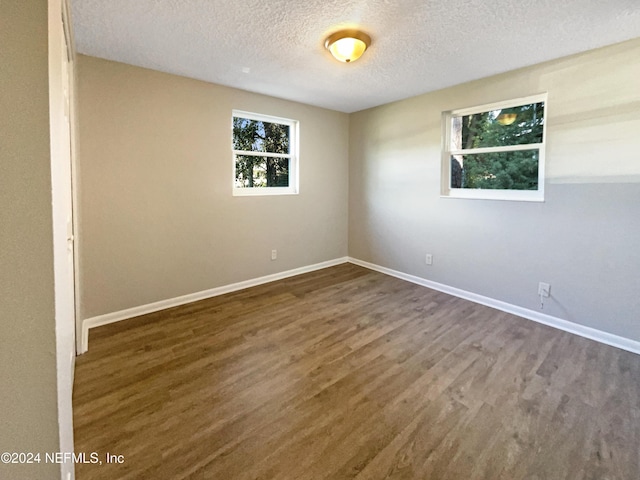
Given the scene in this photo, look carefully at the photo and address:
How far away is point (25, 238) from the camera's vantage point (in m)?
0.87

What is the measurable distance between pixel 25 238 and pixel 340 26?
218 cm

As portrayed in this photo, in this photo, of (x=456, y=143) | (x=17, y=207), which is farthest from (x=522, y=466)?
(x=456, y=143)

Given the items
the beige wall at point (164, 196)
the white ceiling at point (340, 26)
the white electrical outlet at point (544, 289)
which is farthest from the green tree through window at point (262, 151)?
the white electrical outlet at point (544, 289)

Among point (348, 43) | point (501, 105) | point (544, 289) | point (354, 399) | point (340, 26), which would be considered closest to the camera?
point (354, 399)

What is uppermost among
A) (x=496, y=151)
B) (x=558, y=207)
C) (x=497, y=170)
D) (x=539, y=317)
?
(x=496, y=151)

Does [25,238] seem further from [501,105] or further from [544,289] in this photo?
[501,105]

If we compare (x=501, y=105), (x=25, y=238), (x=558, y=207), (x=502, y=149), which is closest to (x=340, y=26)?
(x=501, y=105)

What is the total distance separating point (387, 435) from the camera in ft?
5.31

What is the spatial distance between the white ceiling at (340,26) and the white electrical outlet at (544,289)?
6.59ft

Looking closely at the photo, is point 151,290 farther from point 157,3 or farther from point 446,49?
point 446,49

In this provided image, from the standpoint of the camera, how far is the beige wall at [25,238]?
84 centimetres

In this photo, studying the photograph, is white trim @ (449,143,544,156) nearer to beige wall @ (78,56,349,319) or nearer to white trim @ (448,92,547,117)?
white trim @ (448,92,547,117)

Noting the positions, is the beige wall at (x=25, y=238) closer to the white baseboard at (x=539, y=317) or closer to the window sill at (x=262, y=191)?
the window sill at (x=262, y=191)

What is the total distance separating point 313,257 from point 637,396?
349 cm
